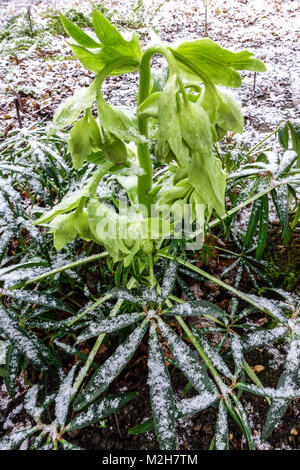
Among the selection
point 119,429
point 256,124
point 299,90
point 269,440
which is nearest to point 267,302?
point 269,440

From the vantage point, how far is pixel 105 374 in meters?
0.64

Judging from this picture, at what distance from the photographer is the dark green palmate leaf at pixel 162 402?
1.90 feet

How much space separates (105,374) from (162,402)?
0.12 meters

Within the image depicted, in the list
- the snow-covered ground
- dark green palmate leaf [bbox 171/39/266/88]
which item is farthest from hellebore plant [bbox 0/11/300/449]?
the snow-covered ground

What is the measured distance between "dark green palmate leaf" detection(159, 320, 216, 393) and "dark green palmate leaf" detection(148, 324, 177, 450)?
33mm

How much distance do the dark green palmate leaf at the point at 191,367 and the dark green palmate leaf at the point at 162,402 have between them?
33mm

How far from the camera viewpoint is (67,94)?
224 centimetres

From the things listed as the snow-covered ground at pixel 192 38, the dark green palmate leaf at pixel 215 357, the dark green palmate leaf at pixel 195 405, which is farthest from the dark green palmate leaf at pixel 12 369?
the snow-covered ground at pixel 192 38

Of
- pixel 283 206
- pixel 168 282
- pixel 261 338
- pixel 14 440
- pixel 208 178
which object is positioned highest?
pixel 208 178

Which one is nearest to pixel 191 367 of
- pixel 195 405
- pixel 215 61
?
pixel 195 405

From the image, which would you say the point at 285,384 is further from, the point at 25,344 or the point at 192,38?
the point at 192,38

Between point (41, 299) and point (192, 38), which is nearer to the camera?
point (41, 299)

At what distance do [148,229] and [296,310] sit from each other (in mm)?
424
